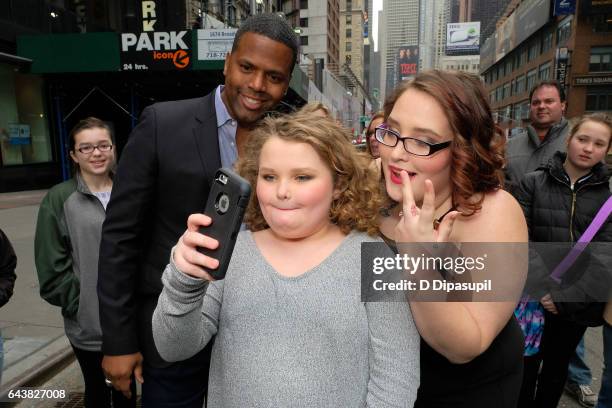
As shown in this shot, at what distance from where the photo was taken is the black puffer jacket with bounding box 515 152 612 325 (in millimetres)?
2580

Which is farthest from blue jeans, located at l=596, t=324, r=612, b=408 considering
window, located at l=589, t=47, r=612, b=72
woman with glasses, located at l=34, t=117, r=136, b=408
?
window, located at l=589, t=47, r=612, b=72

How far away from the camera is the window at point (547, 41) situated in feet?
183

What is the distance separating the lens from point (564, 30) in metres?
51.5

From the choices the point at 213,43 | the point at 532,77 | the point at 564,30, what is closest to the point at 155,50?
the point at 213,43

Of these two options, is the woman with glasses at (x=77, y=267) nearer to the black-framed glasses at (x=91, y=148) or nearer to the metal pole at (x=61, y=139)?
the black-framed glasses at (x=91, y=148)

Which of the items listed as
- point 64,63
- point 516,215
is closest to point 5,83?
point 64,63

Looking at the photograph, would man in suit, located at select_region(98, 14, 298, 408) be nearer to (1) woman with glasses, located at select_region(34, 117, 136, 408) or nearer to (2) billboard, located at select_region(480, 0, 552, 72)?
(1) woman with glasses, located at select_region(34, 117, 136, 408)

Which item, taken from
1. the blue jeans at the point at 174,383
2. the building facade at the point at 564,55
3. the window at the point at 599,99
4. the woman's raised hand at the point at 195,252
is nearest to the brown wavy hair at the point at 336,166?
the woman's raised hand at the point at 195,252

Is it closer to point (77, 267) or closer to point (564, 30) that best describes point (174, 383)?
point (77, 267)

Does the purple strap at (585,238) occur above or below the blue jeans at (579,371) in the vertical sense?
above

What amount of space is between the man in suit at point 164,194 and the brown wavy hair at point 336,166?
1.29ft

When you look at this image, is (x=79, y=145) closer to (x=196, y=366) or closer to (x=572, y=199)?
(x=196, y=366)

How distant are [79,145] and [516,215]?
2.86 meters

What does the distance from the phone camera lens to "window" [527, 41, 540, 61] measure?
229 ft
